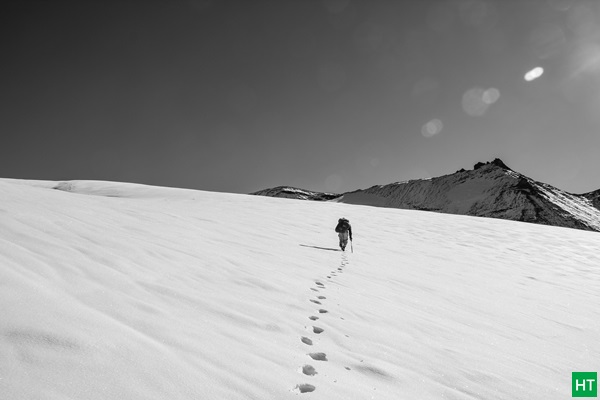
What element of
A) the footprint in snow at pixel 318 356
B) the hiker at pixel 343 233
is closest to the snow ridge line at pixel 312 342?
the footprint in snow at pixel 318 356

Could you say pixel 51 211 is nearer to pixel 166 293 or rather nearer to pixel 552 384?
pixel 166 293

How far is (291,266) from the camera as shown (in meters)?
6.81

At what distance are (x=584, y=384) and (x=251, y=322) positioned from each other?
3530 mm

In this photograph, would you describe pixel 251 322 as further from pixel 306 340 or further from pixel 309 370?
pixel 309 370

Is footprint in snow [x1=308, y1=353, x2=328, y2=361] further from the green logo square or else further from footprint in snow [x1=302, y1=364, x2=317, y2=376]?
the green logo square

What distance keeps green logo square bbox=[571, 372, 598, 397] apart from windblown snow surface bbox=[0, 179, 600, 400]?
0.35 ft

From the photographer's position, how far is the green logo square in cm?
335

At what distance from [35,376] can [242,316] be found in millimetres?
1944

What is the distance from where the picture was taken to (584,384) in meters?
3.58

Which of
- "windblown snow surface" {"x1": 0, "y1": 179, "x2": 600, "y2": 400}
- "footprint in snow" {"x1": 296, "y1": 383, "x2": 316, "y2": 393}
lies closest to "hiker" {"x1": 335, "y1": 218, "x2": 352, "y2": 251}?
"windblown snow surface" {"x1": 0, "y1": 179, "x2": 600, "y2": 400}

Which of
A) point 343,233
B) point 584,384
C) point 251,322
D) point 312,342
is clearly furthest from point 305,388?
point 343,233

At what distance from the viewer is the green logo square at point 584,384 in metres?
3.35

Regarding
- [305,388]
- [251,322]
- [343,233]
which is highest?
[343,233]

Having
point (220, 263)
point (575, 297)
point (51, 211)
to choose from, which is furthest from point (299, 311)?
point (575, 297)
